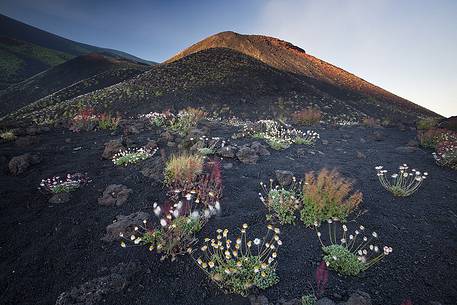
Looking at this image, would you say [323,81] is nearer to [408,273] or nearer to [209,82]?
[209,82]

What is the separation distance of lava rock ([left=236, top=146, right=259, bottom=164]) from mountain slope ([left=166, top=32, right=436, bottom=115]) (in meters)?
36.5

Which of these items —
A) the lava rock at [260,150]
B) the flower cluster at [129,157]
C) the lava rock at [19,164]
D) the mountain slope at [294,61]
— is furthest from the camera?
the mountain slope at [294,61]

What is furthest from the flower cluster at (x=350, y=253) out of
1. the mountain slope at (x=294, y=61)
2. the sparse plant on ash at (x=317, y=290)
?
the mountain slope at (x=294, y=61)

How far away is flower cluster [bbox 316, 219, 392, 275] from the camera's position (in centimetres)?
338

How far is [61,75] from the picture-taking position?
44.6 m

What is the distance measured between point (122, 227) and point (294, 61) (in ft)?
157

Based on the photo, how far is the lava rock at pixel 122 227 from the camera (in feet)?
13.0

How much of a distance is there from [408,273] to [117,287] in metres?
3.73

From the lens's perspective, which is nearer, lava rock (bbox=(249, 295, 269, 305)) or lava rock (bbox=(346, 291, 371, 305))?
lava rock (bbox=(346, 291, 371, 305))

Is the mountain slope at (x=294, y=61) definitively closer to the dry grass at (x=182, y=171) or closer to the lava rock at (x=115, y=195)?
the dry grass at (x=182, y=171)

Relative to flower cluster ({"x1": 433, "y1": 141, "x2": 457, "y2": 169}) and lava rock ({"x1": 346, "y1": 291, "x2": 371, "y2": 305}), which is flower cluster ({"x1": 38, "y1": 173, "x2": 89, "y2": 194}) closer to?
lava rock ({"x1": 346, "y1": 291, "x2": 371, "y2": 305})

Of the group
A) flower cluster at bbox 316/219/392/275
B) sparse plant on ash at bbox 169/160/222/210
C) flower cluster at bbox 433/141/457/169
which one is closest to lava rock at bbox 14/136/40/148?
sparse plant on ash at bbox 169/160/222/210

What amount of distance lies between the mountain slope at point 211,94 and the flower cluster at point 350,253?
1490cm

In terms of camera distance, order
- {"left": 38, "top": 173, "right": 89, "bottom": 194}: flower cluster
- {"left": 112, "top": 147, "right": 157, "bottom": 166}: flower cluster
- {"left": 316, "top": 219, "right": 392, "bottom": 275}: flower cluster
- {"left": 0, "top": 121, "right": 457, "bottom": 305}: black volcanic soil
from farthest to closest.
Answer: {"left": 112, "top": 147, "right": 157, "bottom": 166}: flower cluster < {"left": 38, "top": 173, "right": 89, "bottom": 194}: flower cluster < {"left": 316, "top": 219, "right": 392, "bottom": 275}: flower cluster < {"left": 0, "top": 121, "right": 457, "bottom": 305}: black volcanic soil
